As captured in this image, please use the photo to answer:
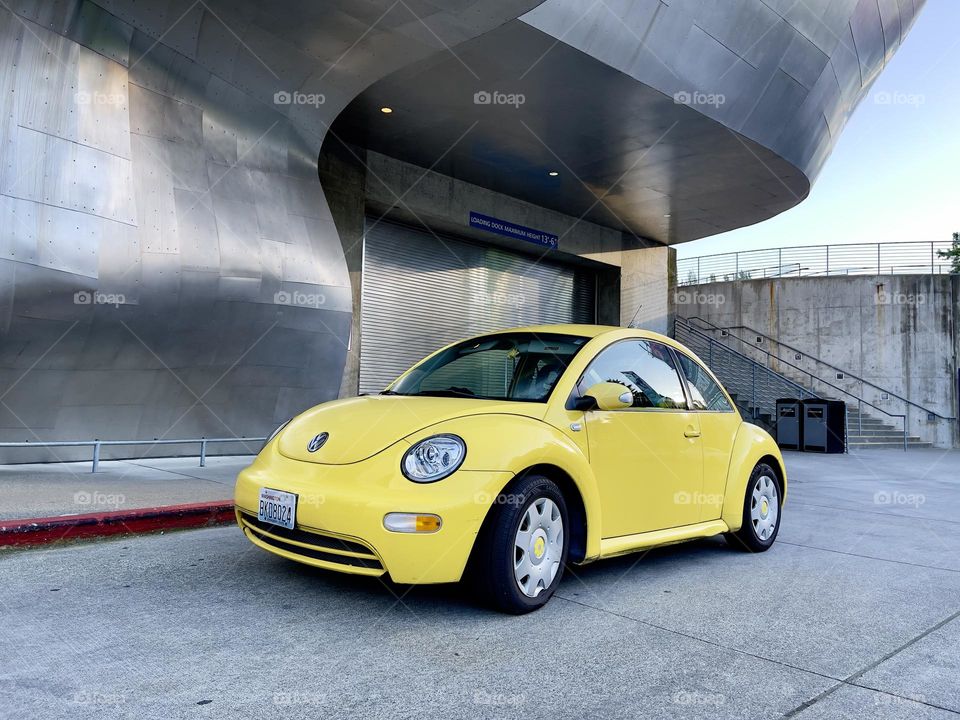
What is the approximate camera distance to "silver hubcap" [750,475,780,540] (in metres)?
5.51

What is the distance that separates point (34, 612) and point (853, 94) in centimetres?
1725

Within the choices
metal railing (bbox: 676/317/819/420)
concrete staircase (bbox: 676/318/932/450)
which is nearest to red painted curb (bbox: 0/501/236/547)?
concrete staircase (bbox: 676/318/932/450)

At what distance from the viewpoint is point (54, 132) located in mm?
7625

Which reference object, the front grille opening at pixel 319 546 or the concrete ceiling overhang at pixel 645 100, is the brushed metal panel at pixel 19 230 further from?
the concrete ceiling overhang at pixel 645 100

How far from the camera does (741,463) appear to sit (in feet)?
17.6

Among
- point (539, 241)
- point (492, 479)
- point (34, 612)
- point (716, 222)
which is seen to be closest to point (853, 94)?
point (716, 222)

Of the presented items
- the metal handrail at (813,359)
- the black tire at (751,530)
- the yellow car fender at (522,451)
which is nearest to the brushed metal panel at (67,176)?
the yellow car fender at (522,451)

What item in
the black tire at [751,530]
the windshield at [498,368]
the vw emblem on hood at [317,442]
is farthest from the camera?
the black tire at [751,530]

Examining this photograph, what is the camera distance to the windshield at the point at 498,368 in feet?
14.4

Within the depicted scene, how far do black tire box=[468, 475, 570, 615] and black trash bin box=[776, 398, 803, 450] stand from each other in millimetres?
15795

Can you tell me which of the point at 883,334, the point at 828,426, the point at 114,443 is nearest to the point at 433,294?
the point at 114,443

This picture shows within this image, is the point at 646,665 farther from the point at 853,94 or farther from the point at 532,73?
the point at 853,94

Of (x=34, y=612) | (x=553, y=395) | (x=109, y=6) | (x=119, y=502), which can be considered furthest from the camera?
(x=109, y=6)

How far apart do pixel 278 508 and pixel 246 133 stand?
7485 millimetres
